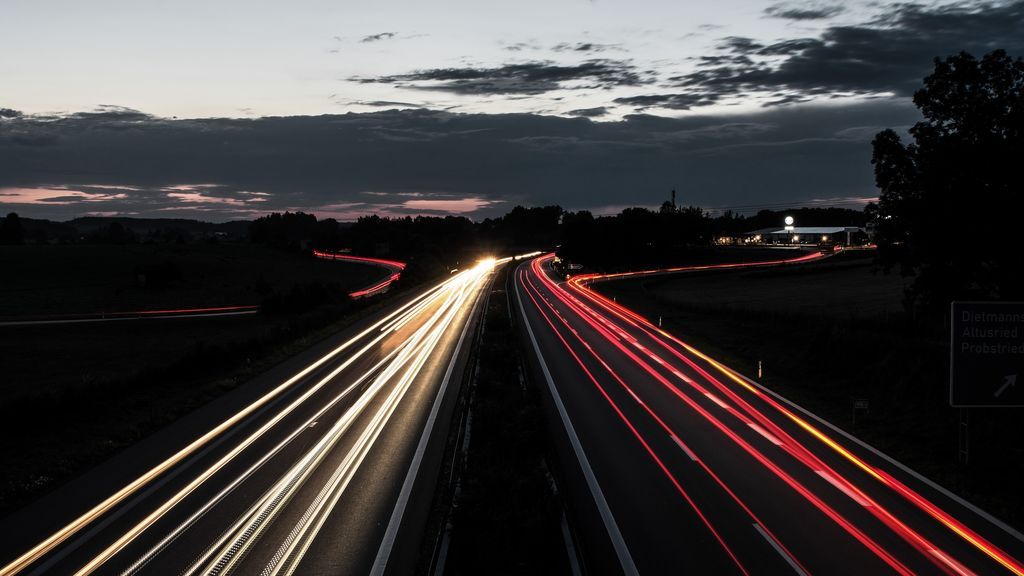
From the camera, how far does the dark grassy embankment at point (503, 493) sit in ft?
40.0

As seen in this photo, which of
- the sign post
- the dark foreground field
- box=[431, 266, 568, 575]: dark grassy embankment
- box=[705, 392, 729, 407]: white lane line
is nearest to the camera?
box=[431, 266, 568, 575]: dark grassy embankment

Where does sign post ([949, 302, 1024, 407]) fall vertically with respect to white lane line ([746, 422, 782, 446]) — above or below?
above

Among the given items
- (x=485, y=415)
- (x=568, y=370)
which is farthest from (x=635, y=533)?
(x=568, y=370)

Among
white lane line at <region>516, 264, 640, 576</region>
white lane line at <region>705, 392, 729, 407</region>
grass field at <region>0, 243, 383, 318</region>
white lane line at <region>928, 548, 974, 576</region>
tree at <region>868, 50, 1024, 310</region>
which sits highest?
tree at <region>868, 50, 1024, 310</region>

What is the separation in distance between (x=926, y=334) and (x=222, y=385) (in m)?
31.1

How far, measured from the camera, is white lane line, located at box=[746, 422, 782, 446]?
19516 mm

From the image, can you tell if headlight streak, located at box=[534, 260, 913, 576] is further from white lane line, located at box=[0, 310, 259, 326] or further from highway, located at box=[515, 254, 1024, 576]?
white lane line, located at box=[0, 310, 259, 326]

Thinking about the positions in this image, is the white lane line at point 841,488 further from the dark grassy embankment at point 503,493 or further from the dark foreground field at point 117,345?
the dark foreground field at point 117,345

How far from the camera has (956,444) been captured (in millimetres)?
18922

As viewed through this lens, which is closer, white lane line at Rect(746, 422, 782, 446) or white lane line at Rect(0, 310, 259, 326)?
white lane line at Rect(746, 422, 782, 446)

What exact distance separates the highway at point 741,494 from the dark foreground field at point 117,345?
13.3 m

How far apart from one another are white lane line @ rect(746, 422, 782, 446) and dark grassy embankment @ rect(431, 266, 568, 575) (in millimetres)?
6415

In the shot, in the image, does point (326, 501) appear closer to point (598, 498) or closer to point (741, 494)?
point (598, 498)

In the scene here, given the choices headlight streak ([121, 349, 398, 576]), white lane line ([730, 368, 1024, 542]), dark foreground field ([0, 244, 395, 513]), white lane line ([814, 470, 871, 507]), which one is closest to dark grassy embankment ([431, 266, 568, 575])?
headlight streak ([121, 349, 398, 576])
